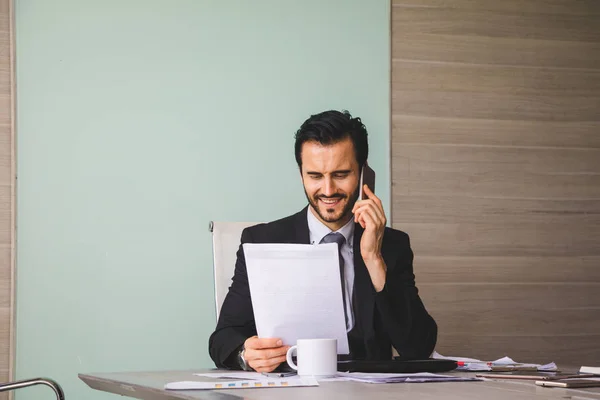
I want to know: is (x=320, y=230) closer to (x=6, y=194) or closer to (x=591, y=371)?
(x=591, y=371)

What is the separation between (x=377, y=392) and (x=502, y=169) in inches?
102

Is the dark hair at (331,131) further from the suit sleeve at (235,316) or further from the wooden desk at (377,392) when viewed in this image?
the wooden desk at (377,392)

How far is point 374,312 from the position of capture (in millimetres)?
2393

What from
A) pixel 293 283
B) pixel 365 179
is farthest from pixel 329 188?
pixel 293 283

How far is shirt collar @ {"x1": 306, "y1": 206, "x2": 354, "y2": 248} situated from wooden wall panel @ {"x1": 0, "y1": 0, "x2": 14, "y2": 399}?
134 centimetres

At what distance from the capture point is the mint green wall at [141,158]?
10.7ft

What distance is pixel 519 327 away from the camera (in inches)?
151

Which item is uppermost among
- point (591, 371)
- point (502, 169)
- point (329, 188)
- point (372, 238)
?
point (502, 169)

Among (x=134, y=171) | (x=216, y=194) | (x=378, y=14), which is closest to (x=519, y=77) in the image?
(x=378, y=14)

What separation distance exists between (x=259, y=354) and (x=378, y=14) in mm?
2206

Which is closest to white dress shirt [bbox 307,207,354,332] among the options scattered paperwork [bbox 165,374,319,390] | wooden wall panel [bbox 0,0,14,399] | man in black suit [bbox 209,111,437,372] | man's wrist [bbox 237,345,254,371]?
man in black suit [bbox 209,111,437,372]

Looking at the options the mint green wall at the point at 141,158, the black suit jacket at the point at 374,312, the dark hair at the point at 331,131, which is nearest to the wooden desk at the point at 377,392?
the black suit jacket at the point at 374,312

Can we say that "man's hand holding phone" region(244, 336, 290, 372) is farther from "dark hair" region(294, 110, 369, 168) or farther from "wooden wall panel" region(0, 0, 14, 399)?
"wooden wall panel" region(0, 0, 14, 399)

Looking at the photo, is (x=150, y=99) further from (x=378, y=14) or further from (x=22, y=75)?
(x=378, y=14)
